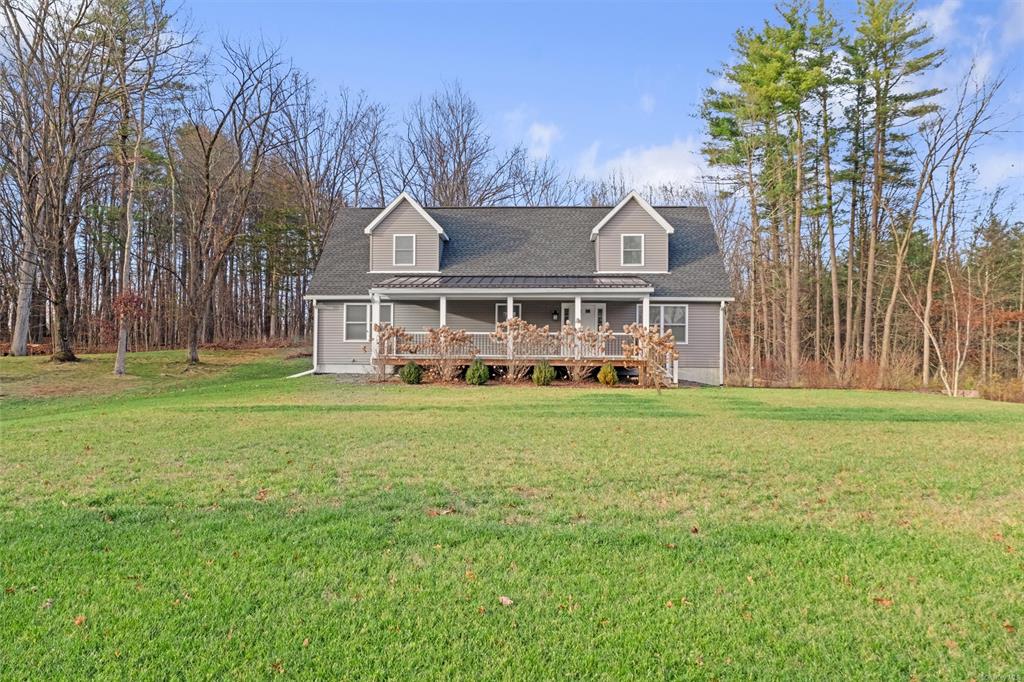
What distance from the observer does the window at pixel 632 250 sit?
18.9m

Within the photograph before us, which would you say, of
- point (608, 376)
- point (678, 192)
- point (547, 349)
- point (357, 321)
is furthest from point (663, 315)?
point (678, 192)

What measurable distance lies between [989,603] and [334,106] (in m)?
34.6

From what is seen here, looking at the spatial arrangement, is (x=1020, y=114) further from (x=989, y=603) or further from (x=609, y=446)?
(x=989, y=603)

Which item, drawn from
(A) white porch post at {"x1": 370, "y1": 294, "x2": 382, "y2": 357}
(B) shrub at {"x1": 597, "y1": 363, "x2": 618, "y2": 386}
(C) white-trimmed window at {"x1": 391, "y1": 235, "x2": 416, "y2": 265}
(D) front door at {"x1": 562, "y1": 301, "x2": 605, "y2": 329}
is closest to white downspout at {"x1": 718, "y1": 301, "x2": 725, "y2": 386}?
(D) front door at {"x1": 562, "y1": 301, "x2": 605, "y2": 329}

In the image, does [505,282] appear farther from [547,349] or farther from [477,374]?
[477,374]

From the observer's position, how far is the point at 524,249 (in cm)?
1994

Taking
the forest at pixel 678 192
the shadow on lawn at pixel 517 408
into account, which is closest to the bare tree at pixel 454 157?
the forest at pixel 678 192

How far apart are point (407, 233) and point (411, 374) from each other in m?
5.95

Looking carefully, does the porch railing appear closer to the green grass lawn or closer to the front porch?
the front porch

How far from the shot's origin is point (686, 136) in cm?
2548

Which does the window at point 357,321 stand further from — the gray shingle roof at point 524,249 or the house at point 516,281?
the gray shingle roof at point 524,249

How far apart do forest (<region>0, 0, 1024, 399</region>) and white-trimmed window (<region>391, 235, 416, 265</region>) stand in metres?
5.47

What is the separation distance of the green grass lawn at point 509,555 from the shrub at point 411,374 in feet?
25.3

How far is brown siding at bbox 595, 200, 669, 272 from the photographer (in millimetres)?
18844
